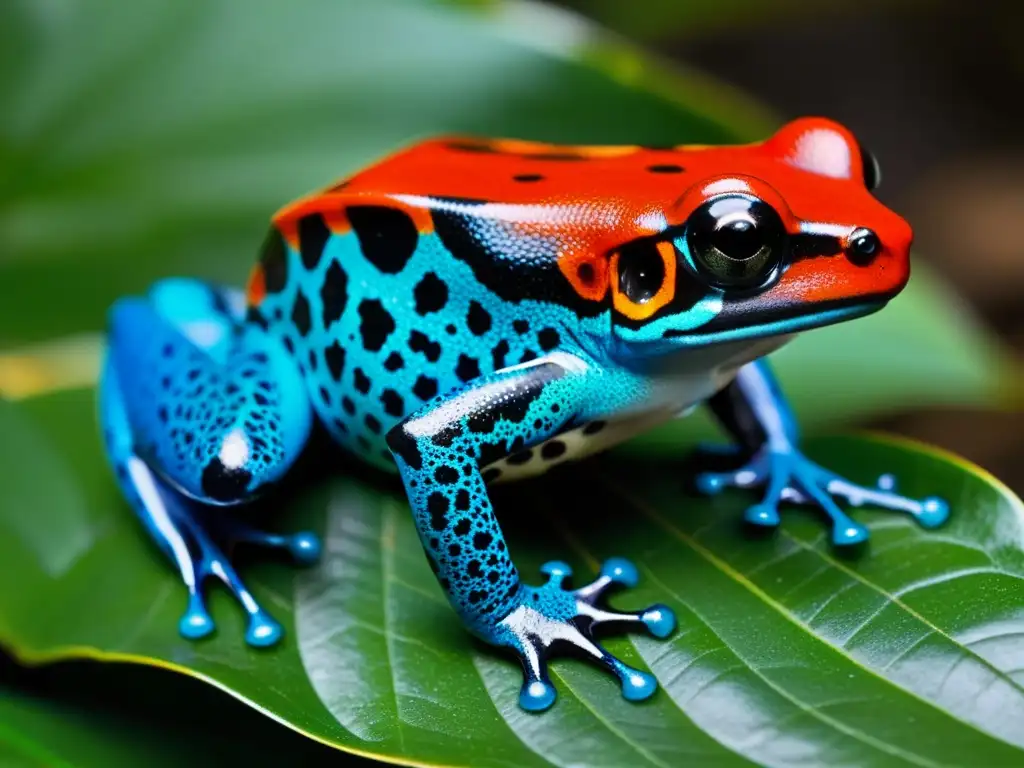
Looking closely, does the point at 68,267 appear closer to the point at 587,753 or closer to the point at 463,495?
the point at 463,495

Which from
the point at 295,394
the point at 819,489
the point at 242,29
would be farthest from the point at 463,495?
the point at 242,29

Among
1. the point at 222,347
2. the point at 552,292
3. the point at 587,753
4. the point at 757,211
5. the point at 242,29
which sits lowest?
the point at 587,753

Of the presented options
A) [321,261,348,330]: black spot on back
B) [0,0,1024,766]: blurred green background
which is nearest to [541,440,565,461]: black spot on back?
[321,261,348,330]: black spot on back

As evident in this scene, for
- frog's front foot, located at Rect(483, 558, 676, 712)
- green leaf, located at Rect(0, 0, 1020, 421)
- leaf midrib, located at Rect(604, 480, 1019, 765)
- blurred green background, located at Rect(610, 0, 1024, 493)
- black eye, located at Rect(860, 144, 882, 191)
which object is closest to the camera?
leaf midrib, located at Rect(604, 480, 1019, 765)

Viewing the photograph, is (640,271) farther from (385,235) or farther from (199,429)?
(199,429)

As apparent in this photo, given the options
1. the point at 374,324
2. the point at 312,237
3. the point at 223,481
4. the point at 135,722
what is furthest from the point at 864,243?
the point at 135,722

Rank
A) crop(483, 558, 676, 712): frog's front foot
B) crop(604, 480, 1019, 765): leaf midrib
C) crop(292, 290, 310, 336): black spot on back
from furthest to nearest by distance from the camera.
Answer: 1. crop(292, 290, 310, 336): black spot on back
2. crop(483, 558, 676, 712): frog's front foot
3. crop(604, 480, 1019, 765): leaf midrib

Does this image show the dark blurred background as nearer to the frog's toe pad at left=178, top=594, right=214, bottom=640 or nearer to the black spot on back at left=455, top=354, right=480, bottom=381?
the black spot on back at left=455, top=354, right=480, bottom=381
